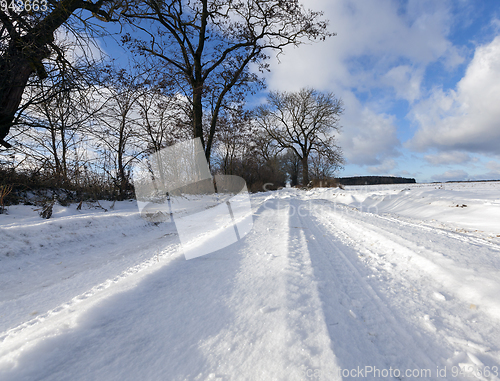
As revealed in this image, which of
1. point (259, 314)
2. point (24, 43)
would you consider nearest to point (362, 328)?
point (259, 314)

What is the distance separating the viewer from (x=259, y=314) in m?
1.24

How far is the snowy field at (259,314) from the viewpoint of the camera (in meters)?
0.90

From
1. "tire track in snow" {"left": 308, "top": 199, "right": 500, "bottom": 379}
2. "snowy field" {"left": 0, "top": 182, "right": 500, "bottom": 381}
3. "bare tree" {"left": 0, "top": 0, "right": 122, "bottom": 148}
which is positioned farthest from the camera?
"bare tree" {"left": 0, "top": 0, "right": 122, "bottom": 148}

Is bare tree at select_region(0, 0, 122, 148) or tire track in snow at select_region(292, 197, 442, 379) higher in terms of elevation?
bare tree at select_region(0, 0, 122, 148)

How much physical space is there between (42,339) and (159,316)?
51 centimetres

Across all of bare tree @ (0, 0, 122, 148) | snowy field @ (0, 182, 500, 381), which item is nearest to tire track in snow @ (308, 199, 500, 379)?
snowy field @ (0, 182, 500, 381)

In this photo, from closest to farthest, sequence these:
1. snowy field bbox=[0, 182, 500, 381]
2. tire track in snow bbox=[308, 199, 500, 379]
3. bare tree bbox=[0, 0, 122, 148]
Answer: snowy field bbox=[0, 182, 500, 381], tire track in snow bbox=[308, 199, 500, 379], bare tree bbox=[0, 0, 122, 148]

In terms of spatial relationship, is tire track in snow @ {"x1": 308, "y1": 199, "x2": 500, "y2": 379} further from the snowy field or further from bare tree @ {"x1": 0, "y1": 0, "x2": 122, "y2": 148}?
bare tree @ {"x1": 0, "y1": 0, "x2": 122, "y2": 148}

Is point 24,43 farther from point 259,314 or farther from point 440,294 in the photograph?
point 440,294

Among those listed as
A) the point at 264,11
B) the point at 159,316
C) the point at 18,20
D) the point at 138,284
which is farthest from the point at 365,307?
the point at 264,11

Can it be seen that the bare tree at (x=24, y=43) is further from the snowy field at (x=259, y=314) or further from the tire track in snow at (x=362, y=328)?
the tire track in snow at (x=362, y=328)

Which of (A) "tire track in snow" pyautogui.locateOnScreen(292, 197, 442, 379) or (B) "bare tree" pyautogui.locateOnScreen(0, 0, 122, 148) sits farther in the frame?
(B) "bare tree" pyautogui.locateOnScreen(0, 0, 122, 148)

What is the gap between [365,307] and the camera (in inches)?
55.2

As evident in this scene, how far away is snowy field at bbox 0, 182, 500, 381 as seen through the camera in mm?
904
